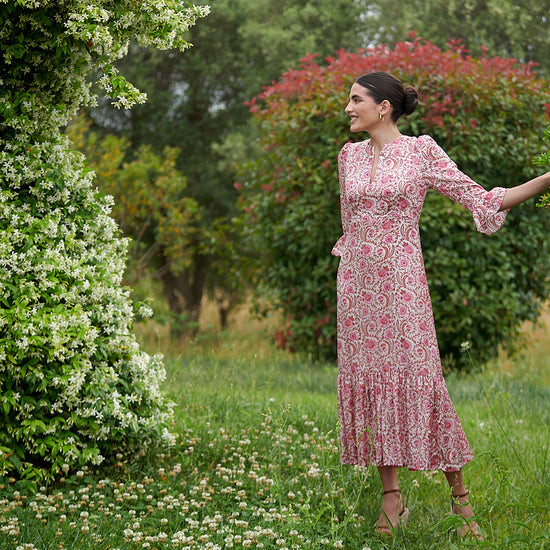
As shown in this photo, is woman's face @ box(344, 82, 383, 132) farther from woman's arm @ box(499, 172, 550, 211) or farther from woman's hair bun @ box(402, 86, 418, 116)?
woman's arm @ box(499, 172, 550, 211)

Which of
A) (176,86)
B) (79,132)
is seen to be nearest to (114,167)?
(79,132)

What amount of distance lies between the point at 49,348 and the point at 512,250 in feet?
16.5

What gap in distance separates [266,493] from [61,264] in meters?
1.64

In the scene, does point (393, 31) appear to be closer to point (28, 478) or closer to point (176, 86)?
point (176, 86)

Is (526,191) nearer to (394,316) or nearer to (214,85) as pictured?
(394,316)

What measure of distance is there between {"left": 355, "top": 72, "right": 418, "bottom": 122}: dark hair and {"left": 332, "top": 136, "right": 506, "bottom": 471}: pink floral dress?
0.67ft

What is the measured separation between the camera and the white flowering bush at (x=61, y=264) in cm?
362

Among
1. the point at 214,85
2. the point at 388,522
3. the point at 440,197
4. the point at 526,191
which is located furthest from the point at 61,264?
the point at 214,85

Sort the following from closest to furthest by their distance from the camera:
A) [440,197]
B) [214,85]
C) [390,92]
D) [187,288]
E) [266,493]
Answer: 1. [390,92]
2. [266,493]
3. [440,197]
4. [214,85]
5. [187,288]

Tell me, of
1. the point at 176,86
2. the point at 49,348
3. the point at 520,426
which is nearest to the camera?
the point at 49,348

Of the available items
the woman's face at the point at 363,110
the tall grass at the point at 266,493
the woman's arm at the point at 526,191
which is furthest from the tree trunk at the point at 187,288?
the woman's arm at the point at 526,191

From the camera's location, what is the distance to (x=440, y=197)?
267 inches

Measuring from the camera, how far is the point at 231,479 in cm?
396

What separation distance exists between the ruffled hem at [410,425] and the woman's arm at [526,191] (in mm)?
853
